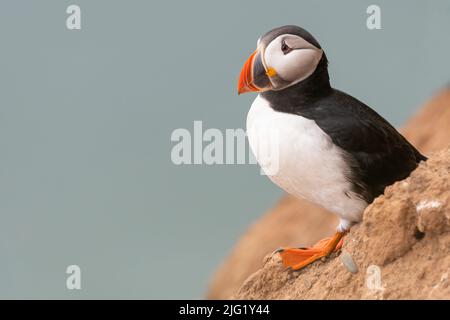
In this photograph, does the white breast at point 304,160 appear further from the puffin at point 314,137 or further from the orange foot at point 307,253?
the orange foot at point 307,253

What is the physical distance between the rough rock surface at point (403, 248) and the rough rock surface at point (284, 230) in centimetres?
377

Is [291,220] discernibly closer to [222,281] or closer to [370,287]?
[222,281]

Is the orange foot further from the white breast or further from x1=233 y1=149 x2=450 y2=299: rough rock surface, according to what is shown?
x1=233 y1=149 x2=450 y2=299: rough rock surface

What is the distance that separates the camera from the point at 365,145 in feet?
10.7

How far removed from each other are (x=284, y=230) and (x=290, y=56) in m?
4.25

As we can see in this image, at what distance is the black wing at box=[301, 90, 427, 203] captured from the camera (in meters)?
3.22

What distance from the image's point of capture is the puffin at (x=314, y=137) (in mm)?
3203

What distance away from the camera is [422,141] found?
24.7 feet

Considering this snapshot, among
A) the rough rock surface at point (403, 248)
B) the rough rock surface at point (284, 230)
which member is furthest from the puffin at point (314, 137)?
the rough rock surface at point (284, 230)

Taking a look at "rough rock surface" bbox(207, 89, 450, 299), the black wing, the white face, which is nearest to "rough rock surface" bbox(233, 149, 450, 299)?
the black wing

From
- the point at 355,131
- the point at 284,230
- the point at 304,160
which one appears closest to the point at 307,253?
the point at 304,160

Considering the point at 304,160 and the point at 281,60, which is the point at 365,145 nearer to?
the point at 304,160
